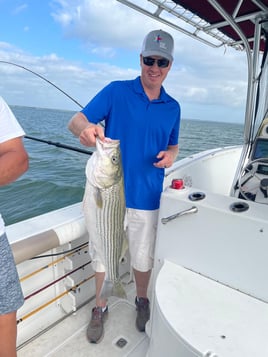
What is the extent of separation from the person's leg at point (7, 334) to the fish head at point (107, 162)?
2.36 ft

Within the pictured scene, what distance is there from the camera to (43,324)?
2.05 meters

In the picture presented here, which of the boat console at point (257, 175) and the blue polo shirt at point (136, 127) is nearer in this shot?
the blue polo shirt at point (136, 127)

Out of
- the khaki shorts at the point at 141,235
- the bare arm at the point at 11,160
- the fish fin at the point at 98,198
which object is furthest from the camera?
the khaki shorts at the point at 141,235

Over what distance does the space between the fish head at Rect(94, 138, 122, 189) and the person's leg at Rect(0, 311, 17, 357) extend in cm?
72

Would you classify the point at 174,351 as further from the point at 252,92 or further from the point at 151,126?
the point at 252,92

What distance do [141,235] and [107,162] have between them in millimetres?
806

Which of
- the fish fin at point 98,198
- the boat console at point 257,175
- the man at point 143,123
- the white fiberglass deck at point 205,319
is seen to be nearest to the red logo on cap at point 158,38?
the man at point 143,123

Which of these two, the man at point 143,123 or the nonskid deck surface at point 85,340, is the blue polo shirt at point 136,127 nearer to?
the man at point 143,123

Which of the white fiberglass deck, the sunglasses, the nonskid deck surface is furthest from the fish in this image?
the sunglasses

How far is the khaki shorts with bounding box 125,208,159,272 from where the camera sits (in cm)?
187

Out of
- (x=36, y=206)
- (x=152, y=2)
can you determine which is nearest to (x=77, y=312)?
(x=152, y=2)

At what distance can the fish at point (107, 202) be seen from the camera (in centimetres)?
128

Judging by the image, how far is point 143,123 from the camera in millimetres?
1735

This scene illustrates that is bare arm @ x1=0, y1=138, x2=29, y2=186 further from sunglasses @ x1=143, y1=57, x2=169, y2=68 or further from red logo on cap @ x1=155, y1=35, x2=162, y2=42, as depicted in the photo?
red logo on cap @ x1=155, y1=35, x2=162, y2=42
